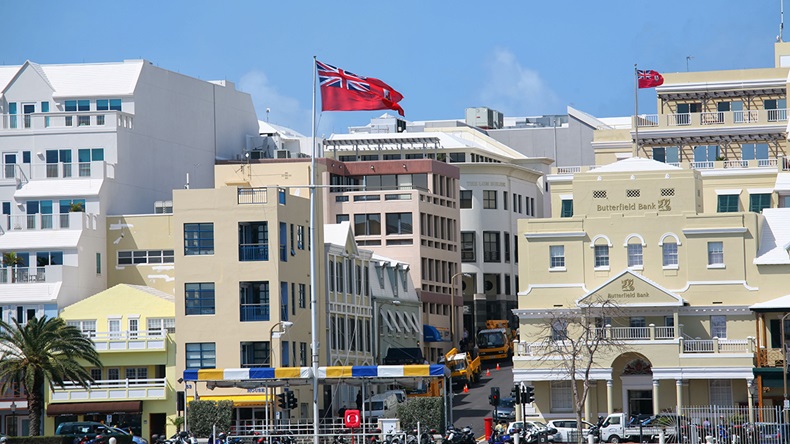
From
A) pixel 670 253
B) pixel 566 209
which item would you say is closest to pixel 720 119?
→ pixel 566 209

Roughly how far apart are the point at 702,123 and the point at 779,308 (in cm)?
2670

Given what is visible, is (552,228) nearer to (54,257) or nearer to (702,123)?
(702,123)

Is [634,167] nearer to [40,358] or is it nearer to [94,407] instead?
[94,407]

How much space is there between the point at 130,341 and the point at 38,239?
1171 cm

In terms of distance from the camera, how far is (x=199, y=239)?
92375 mm

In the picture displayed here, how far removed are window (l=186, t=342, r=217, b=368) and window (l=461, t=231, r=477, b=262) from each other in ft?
173

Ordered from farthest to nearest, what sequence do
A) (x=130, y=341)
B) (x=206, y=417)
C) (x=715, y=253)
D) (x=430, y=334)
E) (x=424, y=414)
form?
1. (x=430, y=334)
2. (x=715, y=253)
3. (x=130, y=341)
4. (x=206, y=417)
5. (x=424, y=414)

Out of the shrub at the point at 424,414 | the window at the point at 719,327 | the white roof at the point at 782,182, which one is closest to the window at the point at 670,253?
the window at the point at 719,327

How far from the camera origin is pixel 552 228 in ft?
326

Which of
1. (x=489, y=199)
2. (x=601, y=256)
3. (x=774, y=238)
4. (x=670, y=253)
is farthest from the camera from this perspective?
(x=489, y=199)

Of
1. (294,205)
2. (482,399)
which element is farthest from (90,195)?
(482,399)

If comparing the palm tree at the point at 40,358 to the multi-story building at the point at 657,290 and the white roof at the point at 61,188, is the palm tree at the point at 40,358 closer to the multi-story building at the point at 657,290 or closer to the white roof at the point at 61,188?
the white roof at the point at 61,188

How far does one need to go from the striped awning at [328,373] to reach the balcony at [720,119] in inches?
1634

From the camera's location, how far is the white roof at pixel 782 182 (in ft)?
352
